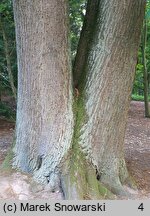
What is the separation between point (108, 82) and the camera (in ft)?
16.1

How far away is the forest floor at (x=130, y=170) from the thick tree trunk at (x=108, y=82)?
0.62m

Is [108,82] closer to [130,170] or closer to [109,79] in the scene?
[109,79]

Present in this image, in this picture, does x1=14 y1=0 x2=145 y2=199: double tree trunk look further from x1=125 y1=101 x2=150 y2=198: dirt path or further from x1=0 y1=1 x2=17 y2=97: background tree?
x1=0 y1=1 x2=17 y2=97: background tree

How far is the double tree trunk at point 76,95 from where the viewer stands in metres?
4.61

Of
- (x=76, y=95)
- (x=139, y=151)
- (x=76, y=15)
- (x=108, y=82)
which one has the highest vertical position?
(x=76, y=15)

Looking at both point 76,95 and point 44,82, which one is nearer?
point 44,82

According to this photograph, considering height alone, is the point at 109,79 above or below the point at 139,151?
above

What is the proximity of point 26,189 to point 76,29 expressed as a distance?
24.9 ft

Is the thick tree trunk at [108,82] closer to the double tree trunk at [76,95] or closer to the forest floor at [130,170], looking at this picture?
the double tree trunk at [76,95]

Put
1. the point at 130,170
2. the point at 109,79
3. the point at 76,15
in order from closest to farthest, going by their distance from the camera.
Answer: the point at 109,79, the point at 130,170, the point at 76,15

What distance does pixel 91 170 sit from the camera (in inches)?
193

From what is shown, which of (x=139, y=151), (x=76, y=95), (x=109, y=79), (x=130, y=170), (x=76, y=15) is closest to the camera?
(x=109, y=79)

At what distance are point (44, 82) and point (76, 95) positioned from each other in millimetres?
627

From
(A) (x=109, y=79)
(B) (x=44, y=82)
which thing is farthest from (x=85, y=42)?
(B) (x=44, y=82)
